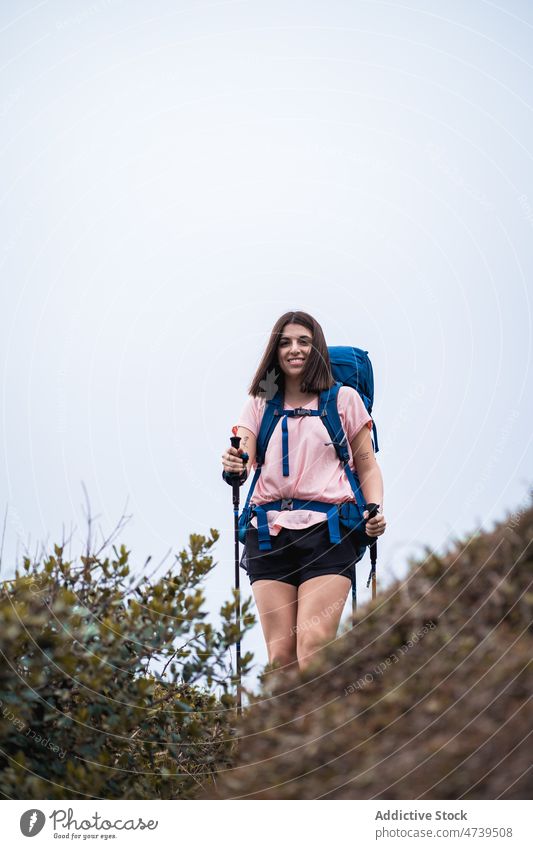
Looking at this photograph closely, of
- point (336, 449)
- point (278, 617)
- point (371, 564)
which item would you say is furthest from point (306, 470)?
point (371, 564)

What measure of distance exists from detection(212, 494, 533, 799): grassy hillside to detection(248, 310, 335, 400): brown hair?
3454 millimetres

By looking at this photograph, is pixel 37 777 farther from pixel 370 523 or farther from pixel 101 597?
pixel 370 523

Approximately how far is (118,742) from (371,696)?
1949mm

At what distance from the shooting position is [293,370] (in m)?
7.34

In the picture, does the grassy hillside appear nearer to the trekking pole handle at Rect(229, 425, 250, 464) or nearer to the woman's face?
the trekking pole handle at Rect(229, 425, 250, 464)

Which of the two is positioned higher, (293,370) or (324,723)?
(293,370)

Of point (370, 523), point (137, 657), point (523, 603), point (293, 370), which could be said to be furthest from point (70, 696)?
point (293, 370)

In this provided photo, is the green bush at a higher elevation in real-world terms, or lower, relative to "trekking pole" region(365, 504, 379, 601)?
lower

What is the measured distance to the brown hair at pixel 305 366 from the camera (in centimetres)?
727

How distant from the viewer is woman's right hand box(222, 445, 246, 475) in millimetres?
7027
